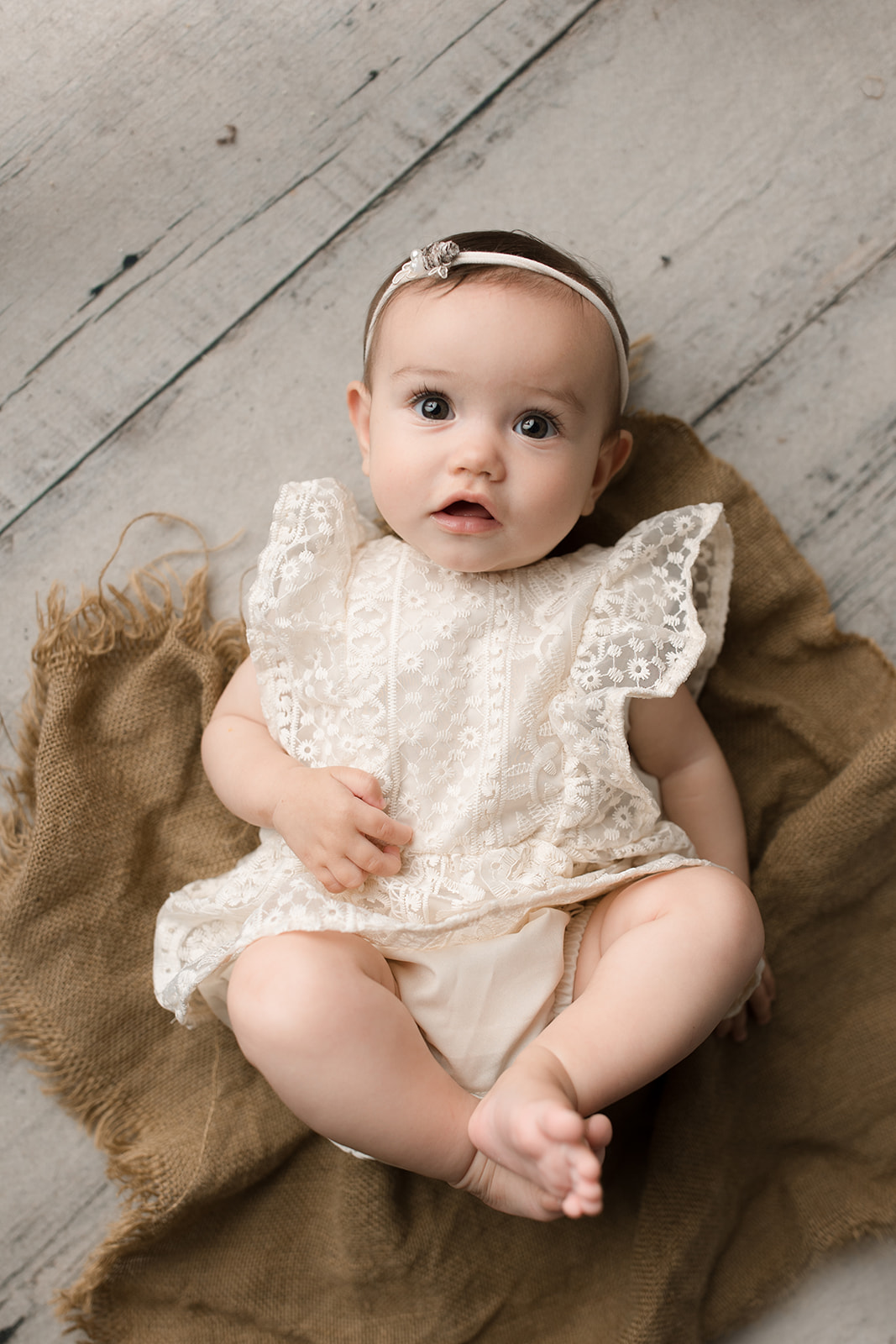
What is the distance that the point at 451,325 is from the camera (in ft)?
3.15

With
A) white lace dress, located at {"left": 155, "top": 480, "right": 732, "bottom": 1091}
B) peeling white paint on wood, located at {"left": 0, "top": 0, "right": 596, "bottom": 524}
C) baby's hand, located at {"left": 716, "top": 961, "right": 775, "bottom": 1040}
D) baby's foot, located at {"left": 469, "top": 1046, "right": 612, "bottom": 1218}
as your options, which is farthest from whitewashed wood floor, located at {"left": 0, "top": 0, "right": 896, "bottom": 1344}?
baby's foot, located at {"left": 469, "top": 1046, "right": 612, "bottom": 1218}

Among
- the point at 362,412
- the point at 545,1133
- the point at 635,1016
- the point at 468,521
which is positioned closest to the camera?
the point at 545,1133

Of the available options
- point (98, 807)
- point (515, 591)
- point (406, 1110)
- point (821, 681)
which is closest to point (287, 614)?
point (515, 591)

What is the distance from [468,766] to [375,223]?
0.70 m

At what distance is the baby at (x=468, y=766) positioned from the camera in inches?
35.4

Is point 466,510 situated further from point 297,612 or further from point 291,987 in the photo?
point 291,987

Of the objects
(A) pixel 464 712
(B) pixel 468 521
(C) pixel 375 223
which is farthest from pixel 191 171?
(A) pixel 464 712

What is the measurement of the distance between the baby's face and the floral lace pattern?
0.25ft

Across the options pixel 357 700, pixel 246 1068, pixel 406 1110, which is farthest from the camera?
pixel 246 1068

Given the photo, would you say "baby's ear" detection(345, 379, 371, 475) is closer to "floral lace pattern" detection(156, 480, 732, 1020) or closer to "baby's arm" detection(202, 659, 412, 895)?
"floral lace pattern" detection(156, 480, 732, 1020)

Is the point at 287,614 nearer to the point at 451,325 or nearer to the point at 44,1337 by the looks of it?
the point at 451,325

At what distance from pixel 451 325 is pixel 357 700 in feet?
1.28

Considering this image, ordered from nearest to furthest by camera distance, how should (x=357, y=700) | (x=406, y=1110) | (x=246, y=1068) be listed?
(x=406, y=1110) < (x=357, y=700) < (x=246, y=1068)

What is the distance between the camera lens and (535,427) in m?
0.99
